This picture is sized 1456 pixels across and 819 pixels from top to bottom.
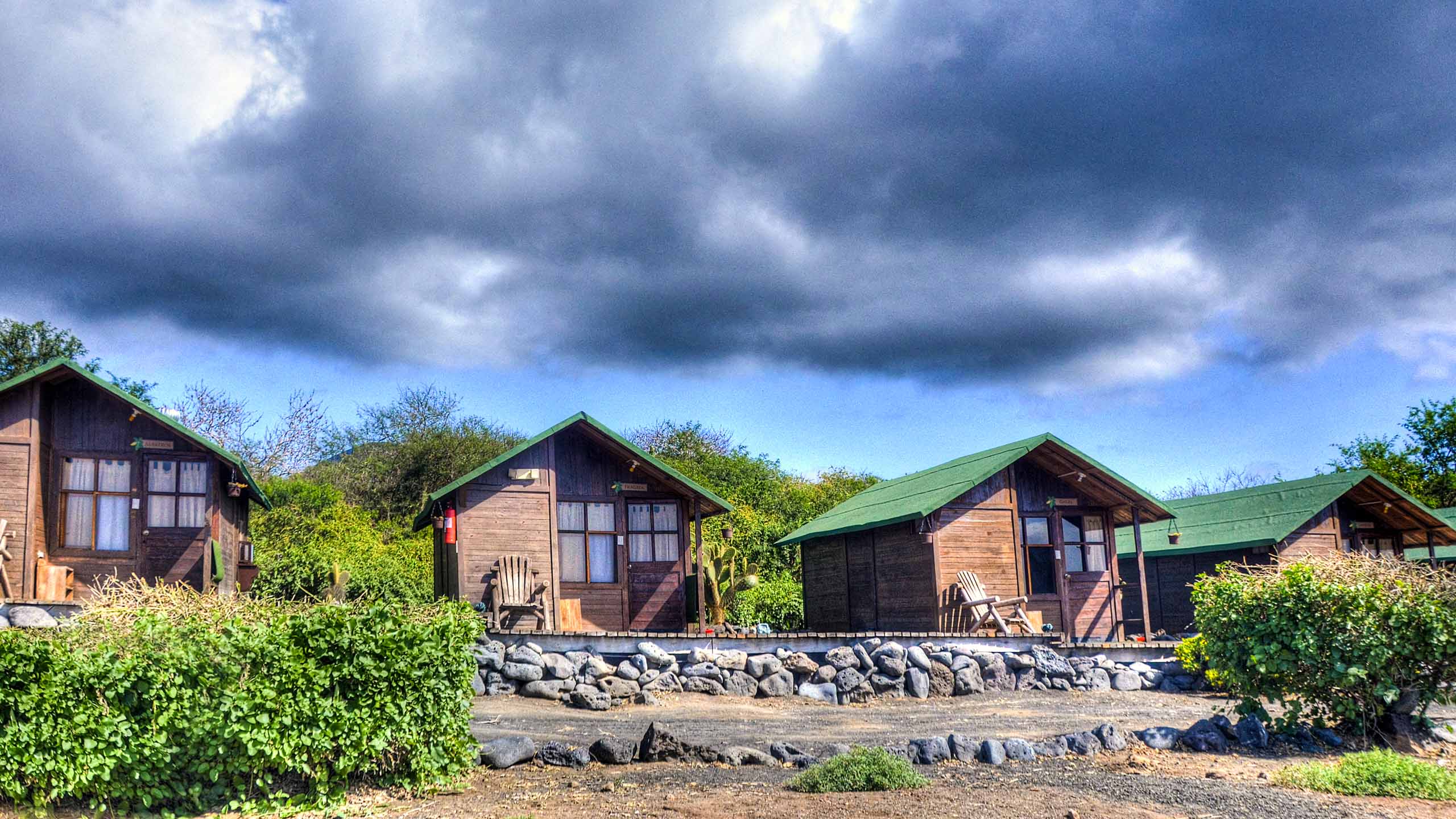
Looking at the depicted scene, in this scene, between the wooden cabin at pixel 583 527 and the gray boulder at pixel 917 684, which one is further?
the wooden cabin at pixel 583 527

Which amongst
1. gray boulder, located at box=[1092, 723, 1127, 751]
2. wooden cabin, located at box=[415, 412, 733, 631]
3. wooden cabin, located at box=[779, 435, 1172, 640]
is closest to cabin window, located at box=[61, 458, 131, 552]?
wooden cabin, located at box=[415, 412, 733, 631]

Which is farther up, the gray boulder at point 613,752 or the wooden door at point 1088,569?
the wooden door at point 1088,569

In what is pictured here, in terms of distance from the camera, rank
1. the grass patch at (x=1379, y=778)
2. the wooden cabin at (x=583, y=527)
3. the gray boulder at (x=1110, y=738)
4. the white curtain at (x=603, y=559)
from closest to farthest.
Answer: the grass patch at (x=1379, y=778), the gray boulder at (x=1110, y=738), the wooden cabin at (x=583, y=527), the white curtain at (x=603, y=559)

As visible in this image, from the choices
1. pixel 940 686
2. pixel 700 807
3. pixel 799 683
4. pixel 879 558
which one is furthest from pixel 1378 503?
pixel 700 807

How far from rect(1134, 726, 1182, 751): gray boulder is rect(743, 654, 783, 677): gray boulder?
20.2 ft

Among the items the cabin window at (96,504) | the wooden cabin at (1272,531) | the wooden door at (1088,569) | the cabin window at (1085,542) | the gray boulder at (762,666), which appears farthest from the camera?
the wooden cabin at (1272,531)

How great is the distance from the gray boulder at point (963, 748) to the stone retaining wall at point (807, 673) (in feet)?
18.0

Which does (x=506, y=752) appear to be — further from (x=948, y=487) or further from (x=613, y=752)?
(x=948, y=487)

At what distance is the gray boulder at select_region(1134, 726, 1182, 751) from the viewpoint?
1077 cm

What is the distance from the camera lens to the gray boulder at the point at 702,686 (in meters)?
15.6

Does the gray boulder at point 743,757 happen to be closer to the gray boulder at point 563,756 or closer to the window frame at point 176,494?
the gray boulder at point 563,756

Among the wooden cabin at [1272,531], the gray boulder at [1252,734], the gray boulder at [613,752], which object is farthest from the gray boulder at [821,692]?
the wooden cabin at [1272,531]

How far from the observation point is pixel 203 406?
34719mm

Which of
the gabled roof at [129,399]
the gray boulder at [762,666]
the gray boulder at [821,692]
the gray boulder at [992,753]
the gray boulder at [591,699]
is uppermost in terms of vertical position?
the gabled roof at [129,399]
